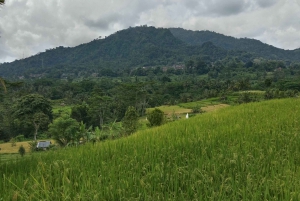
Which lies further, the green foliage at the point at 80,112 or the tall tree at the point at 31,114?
the green foliage at the point at 80,112

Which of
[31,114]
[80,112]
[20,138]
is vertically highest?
[31,114]

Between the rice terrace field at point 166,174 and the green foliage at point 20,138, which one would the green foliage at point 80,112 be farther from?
the rice terrace field at point 166,174

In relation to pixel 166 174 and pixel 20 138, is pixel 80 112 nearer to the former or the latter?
pixel 20 138

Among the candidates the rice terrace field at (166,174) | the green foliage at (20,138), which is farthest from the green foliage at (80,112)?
the rice terrace field at (166,174)

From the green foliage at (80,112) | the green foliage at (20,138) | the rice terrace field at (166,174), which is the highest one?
the rice terrace field at (166,174)

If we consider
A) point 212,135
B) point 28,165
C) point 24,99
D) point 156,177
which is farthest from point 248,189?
point 24,99

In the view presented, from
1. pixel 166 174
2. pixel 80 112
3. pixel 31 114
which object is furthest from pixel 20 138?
pixel 166 174

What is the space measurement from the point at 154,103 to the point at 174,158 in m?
71.6

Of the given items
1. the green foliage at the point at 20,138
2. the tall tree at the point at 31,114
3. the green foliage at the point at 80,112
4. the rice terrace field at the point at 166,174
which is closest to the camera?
the rice terrace field at the point at 166,174

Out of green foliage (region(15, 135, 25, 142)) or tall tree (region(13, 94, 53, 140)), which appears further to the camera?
green foliage (region(15, 135, 25, 142))

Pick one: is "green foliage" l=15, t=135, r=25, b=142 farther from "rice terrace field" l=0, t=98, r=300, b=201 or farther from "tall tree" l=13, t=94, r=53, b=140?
"rice terrace field" l=0, t=98, r=300, b=201

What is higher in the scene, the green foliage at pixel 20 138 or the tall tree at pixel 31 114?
the tall tree at pixel 31 114

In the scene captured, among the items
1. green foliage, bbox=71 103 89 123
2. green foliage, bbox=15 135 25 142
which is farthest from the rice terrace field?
green foliage, bbox=15 135 25 142

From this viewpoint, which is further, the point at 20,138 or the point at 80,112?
the point at 80,112
